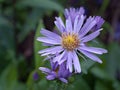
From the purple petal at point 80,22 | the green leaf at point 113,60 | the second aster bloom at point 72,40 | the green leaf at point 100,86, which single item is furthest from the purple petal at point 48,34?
the green leaf at point 113,60

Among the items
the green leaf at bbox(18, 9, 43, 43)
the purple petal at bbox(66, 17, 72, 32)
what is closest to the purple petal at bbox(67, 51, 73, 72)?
the purple petal at bbox(66, 17, 72, 32)

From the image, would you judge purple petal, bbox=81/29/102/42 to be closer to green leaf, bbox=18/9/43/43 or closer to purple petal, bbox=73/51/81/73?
purple petal, bbox=73/51/81/73

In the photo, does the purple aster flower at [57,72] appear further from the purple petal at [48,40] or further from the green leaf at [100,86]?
the green leaf at [100,86]

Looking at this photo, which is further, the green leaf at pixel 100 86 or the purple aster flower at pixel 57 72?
the green leaf at pixel 100 86

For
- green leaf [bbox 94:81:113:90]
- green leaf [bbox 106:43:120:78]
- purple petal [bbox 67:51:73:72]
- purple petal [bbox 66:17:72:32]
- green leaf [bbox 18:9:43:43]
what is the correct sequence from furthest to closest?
green leaf [bbox 18:9:43:43]
green leaf [bbox 106:43:120:78]
green leaf [bbox 94:81:113:90]
purple petal [bbox 66:17:72:32]
purple petal [bbox 67:51:73:72]

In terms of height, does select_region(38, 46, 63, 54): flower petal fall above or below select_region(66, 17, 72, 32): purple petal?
below

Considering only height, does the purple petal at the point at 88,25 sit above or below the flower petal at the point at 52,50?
above

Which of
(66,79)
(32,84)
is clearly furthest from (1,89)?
(66,79)
